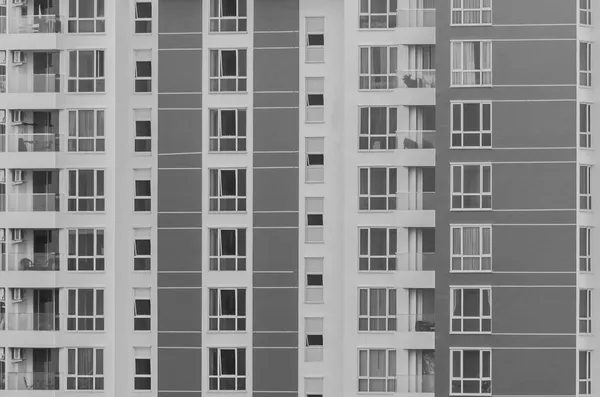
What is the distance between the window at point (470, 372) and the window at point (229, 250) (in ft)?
21.8

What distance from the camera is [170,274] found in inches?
1097

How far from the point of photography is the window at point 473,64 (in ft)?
84.9

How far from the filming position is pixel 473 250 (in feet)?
84.5

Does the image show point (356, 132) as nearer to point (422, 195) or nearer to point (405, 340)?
point (422, 195)

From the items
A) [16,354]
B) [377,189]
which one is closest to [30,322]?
[16,354]

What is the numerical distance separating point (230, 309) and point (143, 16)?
29.4ft

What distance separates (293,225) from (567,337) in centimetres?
812

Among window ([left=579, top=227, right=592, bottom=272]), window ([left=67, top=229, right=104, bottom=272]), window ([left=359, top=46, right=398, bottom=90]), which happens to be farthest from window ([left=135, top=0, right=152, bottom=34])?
window ([left=579, top=227, right=592, bottom=272])

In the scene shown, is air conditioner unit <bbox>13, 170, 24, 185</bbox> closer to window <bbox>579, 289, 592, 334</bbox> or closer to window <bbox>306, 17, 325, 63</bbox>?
window <bbox>306, 17, 325, 63</bbox>

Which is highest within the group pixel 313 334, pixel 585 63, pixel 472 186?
pixel 585 63

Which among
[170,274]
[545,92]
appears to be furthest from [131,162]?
[545,92]

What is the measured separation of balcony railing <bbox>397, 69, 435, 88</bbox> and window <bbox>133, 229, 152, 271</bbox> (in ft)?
28.0

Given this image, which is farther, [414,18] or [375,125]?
[375,125]

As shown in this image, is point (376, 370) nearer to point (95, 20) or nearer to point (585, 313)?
point (585, 313)
